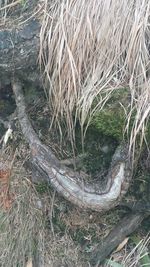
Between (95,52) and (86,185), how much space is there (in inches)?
25.5

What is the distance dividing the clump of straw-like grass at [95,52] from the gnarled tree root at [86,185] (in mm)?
137

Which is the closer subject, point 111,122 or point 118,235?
point 111,122

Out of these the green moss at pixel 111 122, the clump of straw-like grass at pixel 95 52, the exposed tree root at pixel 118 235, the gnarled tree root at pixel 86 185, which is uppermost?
the clump of straw-like grass at pixel 95 52

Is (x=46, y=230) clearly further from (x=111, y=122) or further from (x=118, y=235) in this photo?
(x=111, y=122)

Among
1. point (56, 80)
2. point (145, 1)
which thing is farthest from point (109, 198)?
point (145, 1)

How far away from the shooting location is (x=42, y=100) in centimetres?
288

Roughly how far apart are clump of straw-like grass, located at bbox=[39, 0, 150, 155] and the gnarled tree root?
5.4 inches

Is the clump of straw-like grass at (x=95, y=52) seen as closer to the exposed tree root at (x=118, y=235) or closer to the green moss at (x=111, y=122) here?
the green moss at (x=111, y=122)

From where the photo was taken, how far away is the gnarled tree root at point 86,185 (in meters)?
2.56

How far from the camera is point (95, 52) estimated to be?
2.58 metres

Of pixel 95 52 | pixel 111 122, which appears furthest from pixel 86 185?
pixel 95 52

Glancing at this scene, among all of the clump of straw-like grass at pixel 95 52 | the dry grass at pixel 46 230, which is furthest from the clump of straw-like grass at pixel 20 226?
the clump of straw-like grass at pixel 95 52

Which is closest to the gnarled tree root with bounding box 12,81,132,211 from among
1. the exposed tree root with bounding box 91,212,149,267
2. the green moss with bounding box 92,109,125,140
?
the green moss with bounding box 92,109,125,140

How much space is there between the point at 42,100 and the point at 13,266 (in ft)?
A: 2.91
